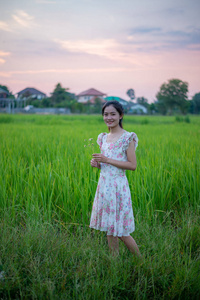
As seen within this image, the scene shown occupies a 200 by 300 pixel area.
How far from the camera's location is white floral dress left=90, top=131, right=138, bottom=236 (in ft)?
4.77

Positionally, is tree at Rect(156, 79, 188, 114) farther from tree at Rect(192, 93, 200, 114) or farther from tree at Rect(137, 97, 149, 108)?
tree at Rect(137, 97, 149, 108)

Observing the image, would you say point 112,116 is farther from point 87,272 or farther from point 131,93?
point 131,93

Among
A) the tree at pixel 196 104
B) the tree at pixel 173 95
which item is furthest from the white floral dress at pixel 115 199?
the tree at pixel 196 104

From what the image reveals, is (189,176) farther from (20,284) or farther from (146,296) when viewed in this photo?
(20,284)

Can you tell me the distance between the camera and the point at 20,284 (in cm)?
123

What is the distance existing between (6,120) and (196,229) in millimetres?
10830

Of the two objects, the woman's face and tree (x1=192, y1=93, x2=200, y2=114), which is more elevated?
tree (x1=192, y1=93, x2=200, y2=114)

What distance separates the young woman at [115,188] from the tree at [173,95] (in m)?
44.1

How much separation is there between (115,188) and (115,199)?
6cm

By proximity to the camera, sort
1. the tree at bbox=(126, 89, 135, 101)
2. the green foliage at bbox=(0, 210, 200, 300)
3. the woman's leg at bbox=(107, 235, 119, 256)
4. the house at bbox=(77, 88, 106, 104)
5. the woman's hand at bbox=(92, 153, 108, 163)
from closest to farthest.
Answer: the green foliage at bbox=(0, 210, 200, 300)
the woman's hand at bbox=(92, 153, 108, 163)
the woman's leg at bbox=(107, 235, 119, 256)
the house at bbox=(77, 88, 106, 104)
the tree at bbox=(126, 89, 135, 101)

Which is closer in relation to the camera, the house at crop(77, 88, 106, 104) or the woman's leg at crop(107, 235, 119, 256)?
the woman's leg at crop(107, 235, 119, 256)

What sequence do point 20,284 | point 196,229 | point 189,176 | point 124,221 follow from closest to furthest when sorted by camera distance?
point 20,284
point 124,221
point 196,229
point 189,176

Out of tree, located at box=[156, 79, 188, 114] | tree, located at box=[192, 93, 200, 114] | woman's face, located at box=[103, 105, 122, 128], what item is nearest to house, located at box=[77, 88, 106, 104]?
tree, located at box=[156, 79, 188, 114]

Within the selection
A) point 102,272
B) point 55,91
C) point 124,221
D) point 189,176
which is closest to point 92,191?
point 124,221
